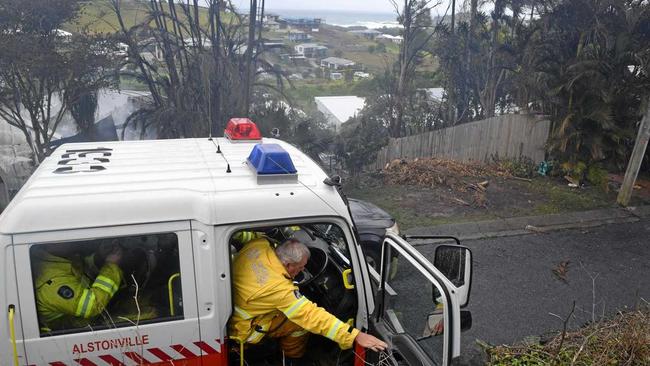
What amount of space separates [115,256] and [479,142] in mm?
12155

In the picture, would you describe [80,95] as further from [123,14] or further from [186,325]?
[186,325]

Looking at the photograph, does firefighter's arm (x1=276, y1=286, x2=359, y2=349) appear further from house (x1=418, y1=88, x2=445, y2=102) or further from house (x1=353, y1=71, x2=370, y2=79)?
house (x1=353, y1=71, x2=370, y2=79)

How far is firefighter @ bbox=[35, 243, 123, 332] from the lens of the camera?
2.81 meters

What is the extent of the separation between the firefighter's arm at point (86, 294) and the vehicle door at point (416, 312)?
170cm

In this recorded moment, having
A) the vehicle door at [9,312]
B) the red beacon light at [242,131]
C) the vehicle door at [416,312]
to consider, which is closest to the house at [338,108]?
the red beacon light at [242,131]

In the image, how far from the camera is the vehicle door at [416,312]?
2.80m

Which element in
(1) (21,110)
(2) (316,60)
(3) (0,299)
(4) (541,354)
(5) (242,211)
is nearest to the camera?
(3) (0,299)

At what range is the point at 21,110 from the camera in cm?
1135

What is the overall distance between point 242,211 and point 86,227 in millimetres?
875

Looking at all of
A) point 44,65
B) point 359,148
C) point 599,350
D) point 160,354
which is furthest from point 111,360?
point 359,148

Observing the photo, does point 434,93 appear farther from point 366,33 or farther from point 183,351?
point 366,33

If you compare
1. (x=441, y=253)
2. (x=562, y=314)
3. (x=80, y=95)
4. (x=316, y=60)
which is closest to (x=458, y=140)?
(x=562, y=314)

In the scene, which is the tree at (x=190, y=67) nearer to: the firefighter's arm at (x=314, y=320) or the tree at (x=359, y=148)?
the tree at (x=359, y=148)

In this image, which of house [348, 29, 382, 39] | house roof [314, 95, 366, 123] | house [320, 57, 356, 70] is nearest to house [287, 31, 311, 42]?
house [320, 57, 356, 70]
